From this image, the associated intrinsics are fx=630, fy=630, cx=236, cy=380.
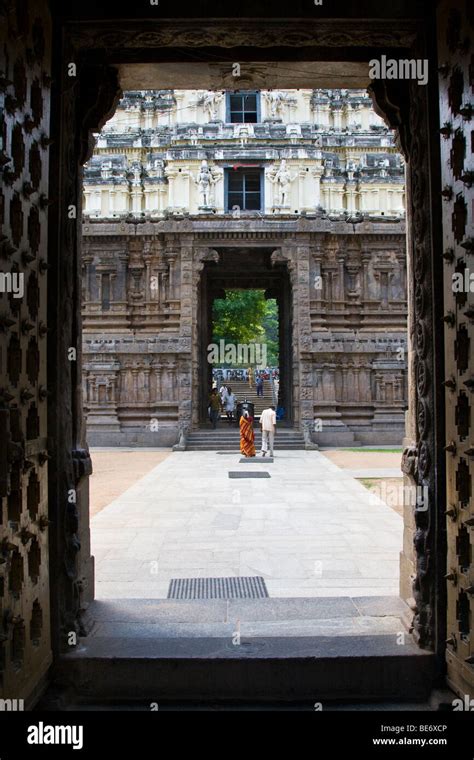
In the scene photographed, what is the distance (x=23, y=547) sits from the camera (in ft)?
10.5

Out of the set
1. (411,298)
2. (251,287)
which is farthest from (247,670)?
(251,287)

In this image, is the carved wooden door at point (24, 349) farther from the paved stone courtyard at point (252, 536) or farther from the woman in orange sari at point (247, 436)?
the woman in orange sari at point (247, 436)

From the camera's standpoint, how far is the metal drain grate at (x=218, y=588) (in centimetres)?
525

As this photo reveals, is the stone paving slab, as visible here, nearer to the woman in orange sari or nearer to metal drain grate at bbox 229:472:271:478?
metal drain grate at bbox 229:472:271:478

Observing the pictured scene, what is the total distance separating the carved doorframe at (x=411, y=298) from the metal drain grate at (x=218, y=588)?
1277 mm

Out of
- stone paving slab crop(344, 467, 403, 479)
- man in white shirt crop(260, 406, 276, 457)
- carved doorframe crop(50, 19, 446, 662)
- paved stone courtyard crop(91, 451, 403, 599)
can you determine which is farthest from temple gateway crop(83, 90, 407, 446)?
carved doorframe crop(50, 19, 446, 662)

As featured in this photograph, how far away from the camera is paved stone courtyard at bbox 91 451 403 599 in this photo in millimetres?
5690

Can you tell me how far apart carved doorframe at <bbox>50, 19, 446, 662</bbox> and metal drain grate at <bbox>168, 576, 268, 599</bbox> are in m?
1.28

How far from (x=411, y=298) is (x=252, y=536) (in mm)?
4334

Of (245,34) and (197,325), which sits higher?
(245,34)

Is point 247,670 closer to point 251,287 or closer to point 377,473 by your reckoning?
point 377,473

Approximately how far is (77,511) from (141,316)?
18.5 meters

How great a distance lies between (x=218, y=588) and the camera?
5488mm

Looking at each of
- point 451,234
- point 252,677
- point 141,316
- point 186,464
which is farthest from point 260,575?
point 141,316
